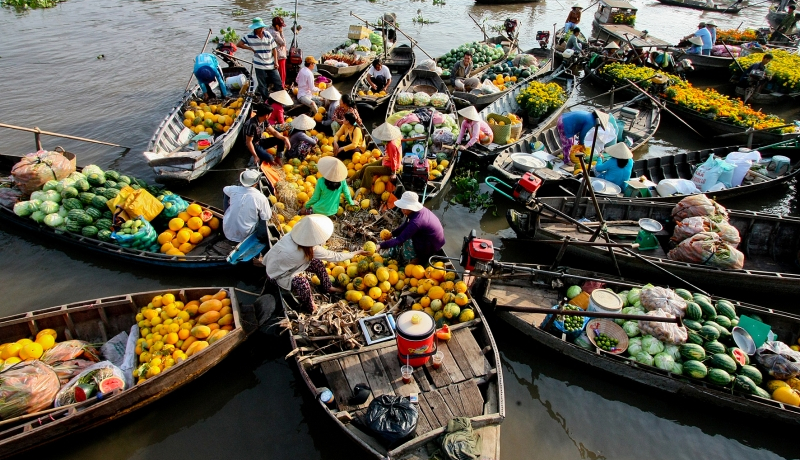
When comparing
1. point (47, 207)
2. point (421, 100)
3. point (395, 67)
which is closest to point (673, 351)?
point (421, 100)

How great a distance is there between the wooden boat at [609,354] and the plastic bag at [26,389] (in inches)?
268

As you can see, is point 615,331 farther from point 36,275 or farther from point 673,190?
point 36,275

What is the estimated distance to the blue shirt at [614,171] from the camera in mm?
10883

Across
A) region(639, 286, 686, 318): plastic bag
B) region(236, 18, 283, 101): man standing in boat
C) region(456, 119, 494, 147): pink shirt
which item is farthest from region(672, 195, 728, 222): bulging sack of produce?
region(236, 18, 283, 101): man standing in boat

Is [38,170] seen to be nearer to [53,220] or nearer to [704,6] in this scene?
[53,220]

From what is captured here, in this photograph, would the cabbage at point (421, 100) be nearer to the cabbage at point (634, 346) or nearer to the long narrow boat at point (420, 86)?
the long narrow boat at point (420, 86)

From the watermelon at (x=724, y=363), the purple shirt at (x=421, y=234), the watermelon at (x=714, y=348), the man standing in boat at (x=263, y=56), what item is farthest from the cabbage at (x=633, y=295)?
the man standing in boat at (x=263, y=56)

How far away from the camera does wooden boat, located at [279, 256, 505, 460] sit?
546cm

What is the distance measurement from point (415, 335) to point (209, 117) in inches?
421

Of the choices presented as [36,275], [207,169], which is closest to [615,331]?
[207,169]

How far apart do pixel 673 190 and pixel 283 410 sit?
408 inches

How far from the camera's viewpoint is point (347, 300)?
7641mm

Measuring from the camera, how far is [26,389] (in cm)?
574

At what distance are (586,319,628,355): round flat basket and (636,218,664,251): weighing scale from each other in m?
2.77
